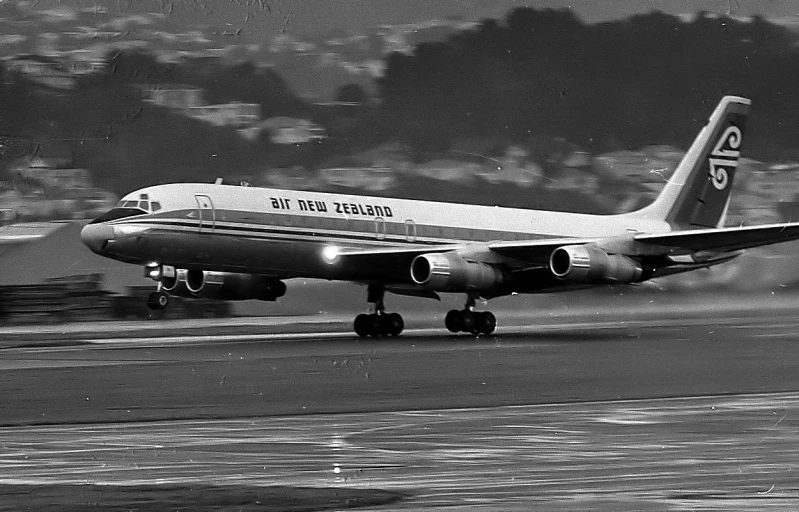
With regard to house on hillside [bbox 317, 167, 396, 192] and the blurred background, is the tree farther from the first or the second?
house on hillside [bbox 317, 167, 396, 192]

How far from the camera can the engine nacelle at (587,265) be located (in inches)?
1351

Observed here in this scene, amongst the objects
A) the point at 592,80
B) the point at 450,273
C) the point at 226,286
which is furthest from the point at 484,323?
the point at 592,80

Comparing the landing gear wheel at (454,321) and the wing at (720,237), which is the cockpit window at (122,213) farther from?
the wing at (720,237)

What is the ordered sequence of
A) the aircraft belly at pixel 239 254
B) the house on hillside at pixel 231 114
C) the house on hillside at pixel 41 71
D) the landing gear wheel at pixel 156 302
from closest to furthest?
the landing gear wheel at pixel 156 302, the aircraft belly at pixel 239 254, the house on hillside at pixel 231 114, the house on hillside at pixel 41 71

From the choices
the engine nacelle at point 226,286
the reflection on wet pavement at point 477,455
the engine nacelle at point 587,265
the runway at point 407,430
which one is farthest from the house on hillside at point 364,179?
the reflection on wet pavement at point 477,455

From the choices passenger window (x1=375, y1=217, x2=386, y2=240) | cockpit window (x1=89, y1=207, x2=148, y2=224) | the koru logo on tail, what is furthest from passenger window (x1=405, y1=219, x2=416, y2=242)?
the koru logo on tail

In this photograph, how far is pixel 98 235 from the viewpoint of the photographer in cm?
3225

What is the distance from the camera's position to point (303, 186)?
159 ft

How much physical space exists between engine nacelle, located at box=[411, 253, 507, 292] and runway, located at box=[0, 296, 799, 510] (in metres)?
7.58

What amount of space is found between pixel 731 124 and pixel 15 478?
34.3m

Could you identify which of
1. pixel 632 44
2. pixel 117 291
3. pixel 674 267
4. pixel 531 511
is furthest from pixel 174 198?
pixel 632 44

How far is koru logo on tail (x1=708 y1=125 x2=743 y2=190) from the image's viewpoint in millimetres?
42406

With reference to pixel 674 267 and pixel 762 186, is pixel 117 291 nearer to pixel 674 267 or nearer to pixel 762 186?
pixel 674 267

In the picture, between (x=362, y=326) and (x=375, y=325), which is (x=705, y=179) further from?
(x=362, y=326)
